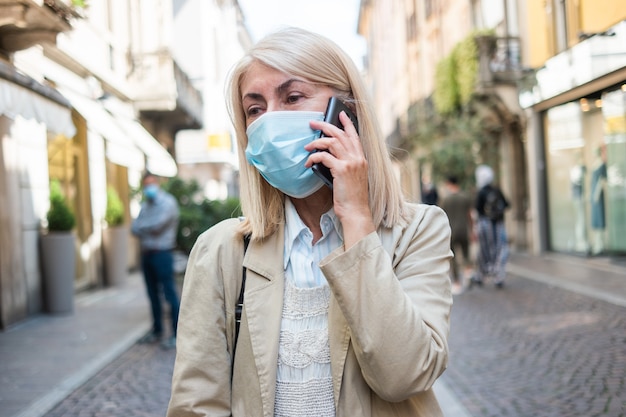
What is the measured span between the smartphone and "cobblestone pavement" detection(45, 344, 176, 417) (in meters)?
3.85

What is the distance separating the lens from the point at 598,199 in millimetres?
13625

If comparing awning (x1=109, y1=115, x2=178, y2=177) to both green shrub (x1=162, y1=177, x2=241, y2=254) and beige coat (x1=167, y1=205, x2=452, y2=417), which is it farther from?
beige coat (x1=167, y1=205, x2=452, y2=417)

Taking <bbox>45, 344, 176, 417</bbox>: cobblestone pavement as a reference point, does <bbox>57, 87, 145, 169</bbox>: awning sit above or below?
above

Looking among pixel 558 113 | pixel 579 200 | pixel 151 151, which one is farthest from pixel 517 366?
pixel 558 113

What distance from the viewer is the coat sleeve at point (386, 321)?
139 cm

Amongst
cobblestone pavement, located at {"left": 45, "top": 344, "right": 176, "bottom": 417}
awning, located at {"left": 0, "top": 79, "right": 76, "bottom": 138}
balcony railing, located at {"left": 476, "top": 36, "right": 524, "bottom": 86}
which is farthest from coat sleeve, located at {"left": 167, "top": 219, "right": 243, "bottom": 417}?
balcony railing, located at {"left": 476, "top": 36, "right": 524, "bottom": 86}

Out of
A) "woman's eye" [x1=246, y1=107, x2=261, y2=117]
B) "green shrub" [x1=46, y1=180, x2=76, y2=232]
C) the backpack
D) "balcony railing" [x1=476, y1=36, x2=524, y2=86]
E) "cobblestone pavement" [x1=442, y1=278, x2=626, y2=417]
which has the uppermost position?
"balcony railing" [x1=476, y1=36, x2=524, y2=86]

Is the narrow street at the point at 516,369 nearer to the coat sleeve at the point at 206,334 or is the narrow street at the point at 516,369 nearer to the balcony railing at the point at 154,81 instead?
the coat sleeve at the point at 206,334

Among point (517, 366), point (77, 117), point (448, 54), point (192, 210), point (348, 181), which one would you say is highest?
point (448, 54)

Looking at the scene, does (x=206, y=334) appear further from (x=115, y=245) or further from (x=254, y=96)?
(x=115, y=245)

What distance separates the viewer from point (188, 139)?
1193 inches

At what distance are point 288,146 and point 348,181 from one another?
0.19 metres

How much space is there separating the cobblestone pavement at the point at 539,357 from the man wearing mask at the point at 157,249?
3.19m

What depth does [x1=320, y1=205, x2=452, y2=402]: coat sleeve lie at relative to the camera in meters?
1.39
